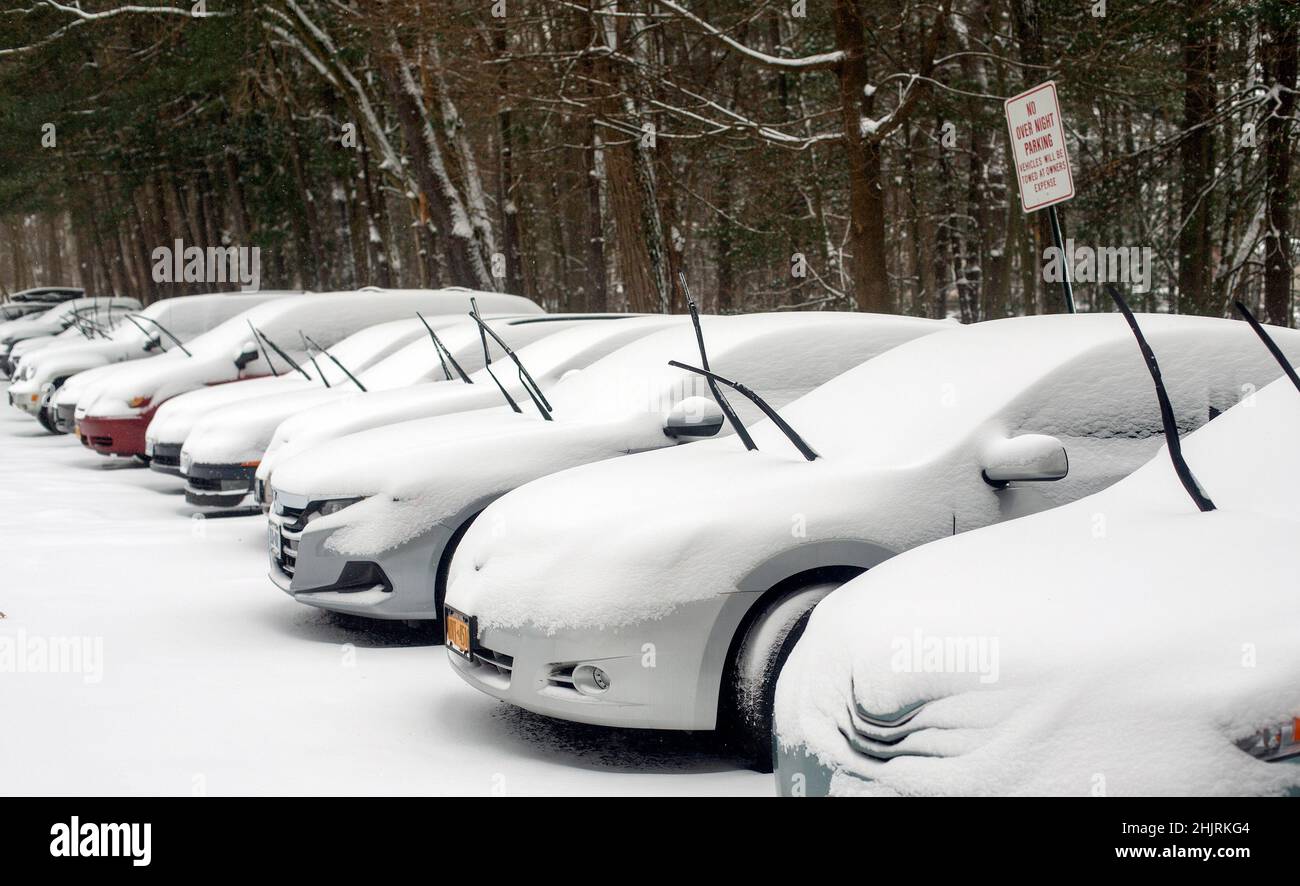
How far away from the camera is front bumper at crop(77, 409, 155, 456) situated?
12539mm

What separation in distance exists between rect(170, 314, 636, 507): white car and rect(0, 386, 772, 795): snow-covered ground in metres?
A: 1.21

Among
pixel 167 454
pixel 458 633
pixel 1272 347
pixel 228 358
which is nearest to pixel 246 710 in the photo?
pixel 458 633

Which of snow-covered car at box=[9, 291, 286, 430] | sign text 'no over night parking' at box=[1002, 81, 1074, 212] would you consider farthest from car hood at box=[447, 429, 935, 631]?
snow-covered car at box=[9, 291, 286, 430]

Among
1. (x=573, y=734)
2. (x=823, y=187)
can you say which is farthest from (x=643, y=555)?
(x=823, y=187)

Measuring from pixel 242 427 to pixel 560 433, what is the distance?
4.05 metres

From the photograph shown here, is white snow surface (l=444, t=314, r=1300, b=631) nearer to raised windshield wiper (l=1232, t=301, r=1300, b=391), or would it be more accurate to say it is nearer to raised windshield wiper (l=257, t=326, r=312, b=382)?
raised windshield wiper (l=1232, t=301, r=1300, b=391)

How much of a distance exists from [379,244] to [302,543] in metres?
23.0

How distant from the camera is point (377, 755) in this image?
4613mm

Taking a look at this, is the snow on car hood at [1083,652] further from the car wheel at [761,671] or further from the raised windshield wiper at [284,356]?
the raised windshield wiper at [284,356]

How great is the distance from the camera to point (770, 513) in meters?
4.49

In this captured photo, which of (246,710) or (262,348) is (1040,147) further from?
(262,348)

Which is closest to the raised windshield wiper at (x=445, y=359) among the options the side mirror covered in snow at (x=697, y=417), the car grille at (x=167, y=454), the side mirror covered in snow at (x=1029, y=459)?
the car grille at (x=167, y=454)
